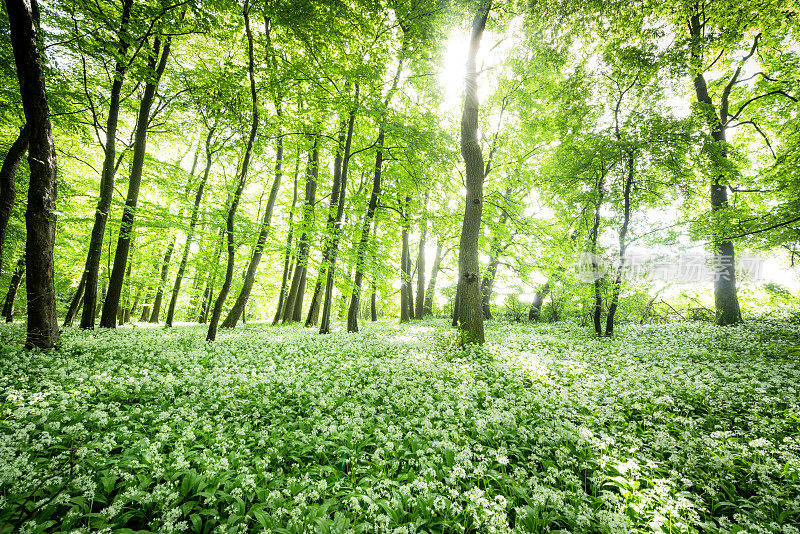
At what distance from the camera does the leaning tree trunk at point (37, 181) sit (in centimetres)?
568

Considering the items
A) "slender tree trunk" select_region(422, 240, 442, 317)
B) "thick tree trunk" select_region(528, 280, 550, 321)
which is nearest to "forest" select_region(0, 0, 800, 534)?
"thick tree trunk" select_region(528, 280, 550, 321)

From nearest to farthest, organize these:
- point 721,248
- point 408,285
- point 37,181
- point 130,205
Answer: point 37,181 → point 130,205 → point 721,248 → point 408,285

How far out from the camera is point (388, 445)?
376 cm

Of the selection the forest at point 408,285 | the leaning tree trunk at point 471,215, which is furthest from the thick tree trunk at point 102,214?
the leaning tree trunk at point 471,215

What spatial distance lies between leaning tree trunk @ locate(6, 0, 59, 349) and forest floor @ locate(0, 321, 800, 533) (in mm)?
860

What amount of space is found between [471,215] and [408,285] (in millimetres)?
11148

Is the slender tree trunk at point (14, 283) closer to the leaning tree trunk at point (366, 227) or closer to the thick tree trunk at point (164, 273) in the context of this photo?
the thick tree trunk at point (164, 273)

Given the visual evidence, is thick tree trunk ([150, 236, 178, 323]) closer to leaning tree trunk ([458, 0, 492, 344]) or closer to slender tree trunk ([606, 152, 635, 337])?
leaning tree trunk ([458, 0, 492, 344])

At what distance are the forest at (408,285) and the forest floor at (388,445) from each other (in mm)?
41

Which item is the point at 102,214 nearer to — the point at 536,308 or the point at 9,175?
the point at 9,175

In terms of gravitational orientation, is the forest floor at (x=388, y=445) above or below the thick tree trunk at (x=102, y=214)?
below

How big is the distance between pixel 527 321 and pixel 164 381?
18.6m

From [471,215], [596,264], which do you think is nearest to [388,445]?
[471,215]

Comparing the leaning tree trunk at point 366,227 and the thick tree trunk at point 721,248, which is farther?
the thick tree trunk at point 721,248
